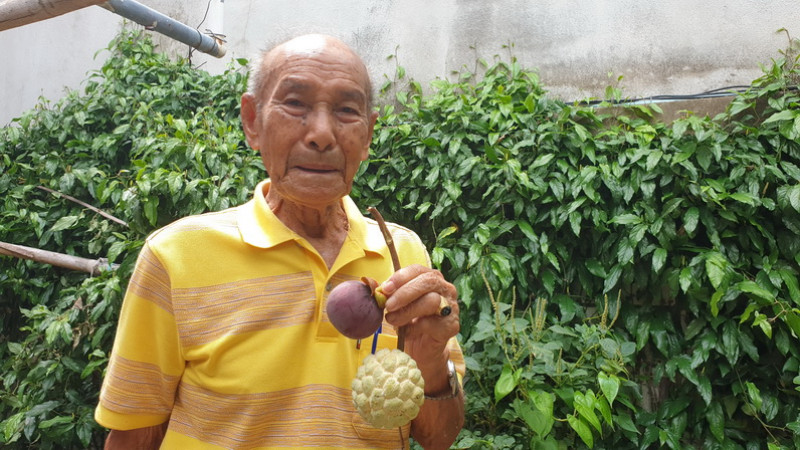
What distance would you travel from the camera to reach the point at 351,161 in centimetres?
131

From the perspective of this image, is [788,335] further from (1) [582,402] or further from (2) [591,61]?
(2) [591,61]

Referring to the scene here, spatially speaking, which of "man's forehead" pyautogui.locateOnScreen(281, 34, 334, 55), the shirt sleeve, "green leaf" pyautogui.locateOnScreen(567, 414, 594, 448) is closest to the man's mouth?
"man's forehead" pyautogui.locateOnScreen(281, 34, 334, 55)

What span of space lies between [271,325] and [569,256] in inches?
87.5

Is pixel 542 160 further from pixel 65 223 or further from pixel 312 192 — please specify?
pixel 65 223

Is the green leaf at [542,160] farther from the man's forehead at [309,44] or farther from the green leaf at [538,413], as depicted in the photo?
the man's forehead at [309,44]

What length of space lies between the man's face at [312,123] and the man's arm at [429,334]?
0.29 m

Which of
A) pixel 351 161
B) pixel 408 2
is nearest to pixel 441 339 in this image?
pixel 351 161

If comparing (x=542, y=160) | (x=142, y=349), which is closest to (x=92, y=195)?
(x=542, y=160)

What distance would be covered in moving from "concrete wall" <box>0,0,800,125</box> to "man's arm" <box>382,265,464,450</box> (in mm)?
1904

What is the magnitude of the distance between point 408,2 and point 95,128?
8.49 feet

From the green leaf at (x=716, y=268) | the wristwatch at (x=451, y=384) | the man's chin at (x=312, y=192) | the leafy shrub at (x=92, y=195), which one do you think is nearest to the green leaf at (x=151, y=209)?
the leafy shrub at (x=92, y=195)

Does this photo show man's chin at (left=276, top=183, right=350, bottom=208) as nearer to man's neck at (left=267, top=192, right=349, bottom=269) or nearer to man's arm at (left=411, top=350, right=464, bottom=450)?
man's neck at (left=267, top=192, right=349, bottom=269)

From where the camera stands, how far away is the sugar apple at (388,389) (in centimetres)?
108

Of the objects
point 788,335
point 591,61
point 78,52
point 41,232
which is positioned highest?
point 591,61
